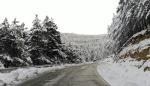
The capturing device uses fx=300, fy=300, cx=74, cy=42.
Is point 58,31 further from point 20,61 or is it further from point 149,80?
point 149,80

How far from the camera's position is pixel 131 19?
112 ft

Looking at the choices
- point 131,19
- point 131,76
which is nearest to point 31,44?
point 131,19

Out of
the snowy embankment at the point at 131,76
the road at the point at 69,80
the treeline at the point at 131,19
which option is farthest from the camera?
the treeline at the point at 131,19

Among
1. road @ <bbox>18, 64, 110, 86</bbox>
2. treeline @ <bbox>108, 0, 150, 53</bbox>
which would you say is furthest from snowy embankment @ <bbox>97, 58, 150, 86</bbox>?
treeline @ <bbox>108, 0, 150, 53</bbox>

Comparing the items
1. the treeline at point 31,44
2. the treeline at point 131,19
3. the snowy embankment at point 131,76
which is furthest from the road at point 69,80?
the treeline at point 31,44

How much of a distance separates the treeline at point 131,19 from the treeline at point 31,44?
14.7m

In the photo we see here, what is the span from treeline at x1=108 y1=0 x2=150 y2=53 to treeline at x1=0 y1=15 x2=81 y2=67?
48.3 feet

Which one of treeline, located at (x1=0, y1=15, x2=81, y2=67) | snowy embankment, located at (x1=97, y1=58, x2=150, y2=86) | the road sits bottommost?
the road

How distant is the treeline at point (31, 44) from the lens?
45.7m

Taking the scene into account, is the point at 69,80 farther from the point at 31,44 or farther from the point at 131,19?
the point at 31,44

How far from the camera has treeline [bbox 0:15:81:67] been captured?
150 feet

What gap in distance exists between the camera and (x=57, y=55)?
58.3 m

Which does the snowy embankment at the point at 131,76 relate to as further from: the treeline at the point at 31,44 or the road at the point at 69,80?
the treeline at the point at 31,44

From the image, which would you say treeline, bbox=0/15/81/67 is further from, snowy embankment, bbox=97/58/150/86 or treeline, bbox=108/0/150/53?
snowy embankment, bbox=97/58/150/86
